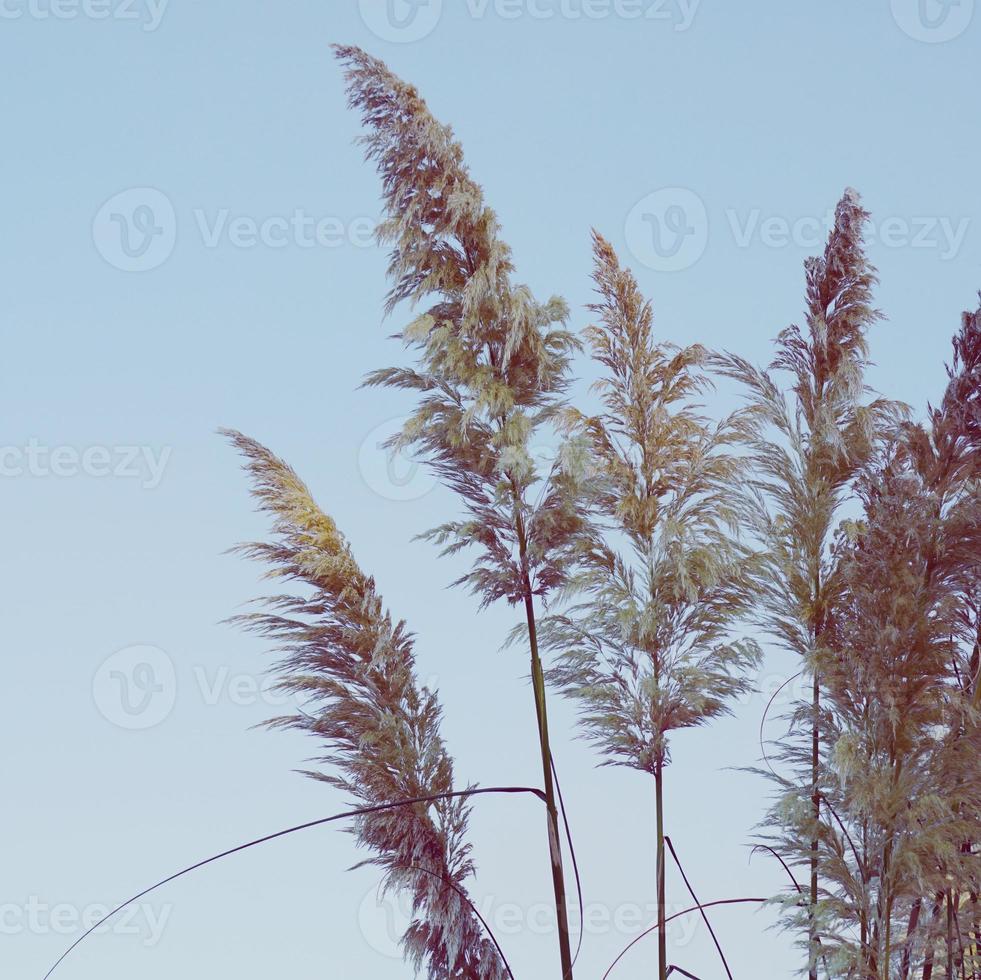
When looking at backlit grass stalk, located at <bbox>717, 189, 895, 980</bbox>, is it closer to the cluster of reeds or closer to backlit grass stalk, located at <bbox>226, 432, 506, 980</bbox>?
the cluster of reeds

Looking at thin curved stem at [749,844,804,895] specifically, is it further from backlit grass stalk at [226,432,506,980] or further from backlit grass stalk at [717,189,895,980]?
backlit grass stalk at [226,432,506,980]

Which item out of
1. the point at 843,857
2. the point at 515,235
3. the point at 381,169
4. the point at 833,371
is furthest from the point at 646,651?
the point at 381,169

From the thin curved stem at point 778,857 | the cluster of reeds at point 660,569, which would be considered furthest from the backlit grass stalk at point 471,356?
the thin curved stem at point 778,857

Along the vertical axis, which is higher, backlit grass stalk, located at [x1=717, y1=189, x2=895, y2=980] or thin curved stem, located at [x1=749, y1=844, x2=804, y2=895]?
backlit grass stalk, located at [x1=717, y1=189, x2=895, y2=980]

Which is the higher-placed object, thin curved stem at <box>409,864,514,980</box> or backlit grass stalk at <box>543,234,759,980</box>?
backlit grass stalk at <box>543,234,759,980</box>

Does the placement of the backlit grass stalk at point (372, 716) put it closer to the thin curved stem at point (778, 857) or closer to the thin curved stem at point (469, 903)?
the thin curved stem at point (469, 903)

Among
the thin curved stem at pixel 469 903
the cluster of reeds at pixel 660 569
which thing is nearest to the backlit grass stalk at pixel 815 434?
the cluster of reeds at pixel 660 569

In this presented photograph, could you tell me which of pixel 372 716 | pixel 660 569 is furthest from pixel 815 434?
pixel 372 716

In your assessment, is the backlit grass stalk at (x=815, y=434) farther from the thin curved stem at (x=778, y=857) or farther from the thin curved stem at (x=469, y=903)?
the thin curved stem at (x=469, y=903)

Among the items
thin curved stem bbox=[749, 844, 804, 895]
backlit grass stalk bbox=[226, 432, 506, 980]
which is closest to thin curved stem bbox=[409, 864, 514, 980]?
backlit grass stalk bbox=[226, 432, 506, 980]

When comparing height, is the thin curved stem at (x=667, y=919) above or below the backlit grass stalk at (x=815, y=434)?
below

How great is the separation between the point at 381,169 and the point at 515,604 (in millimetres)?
1423

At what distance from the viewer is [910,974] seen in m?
3.65

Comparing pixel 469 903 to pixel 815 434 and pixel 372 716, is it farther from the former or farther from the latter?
pixel 815 434
